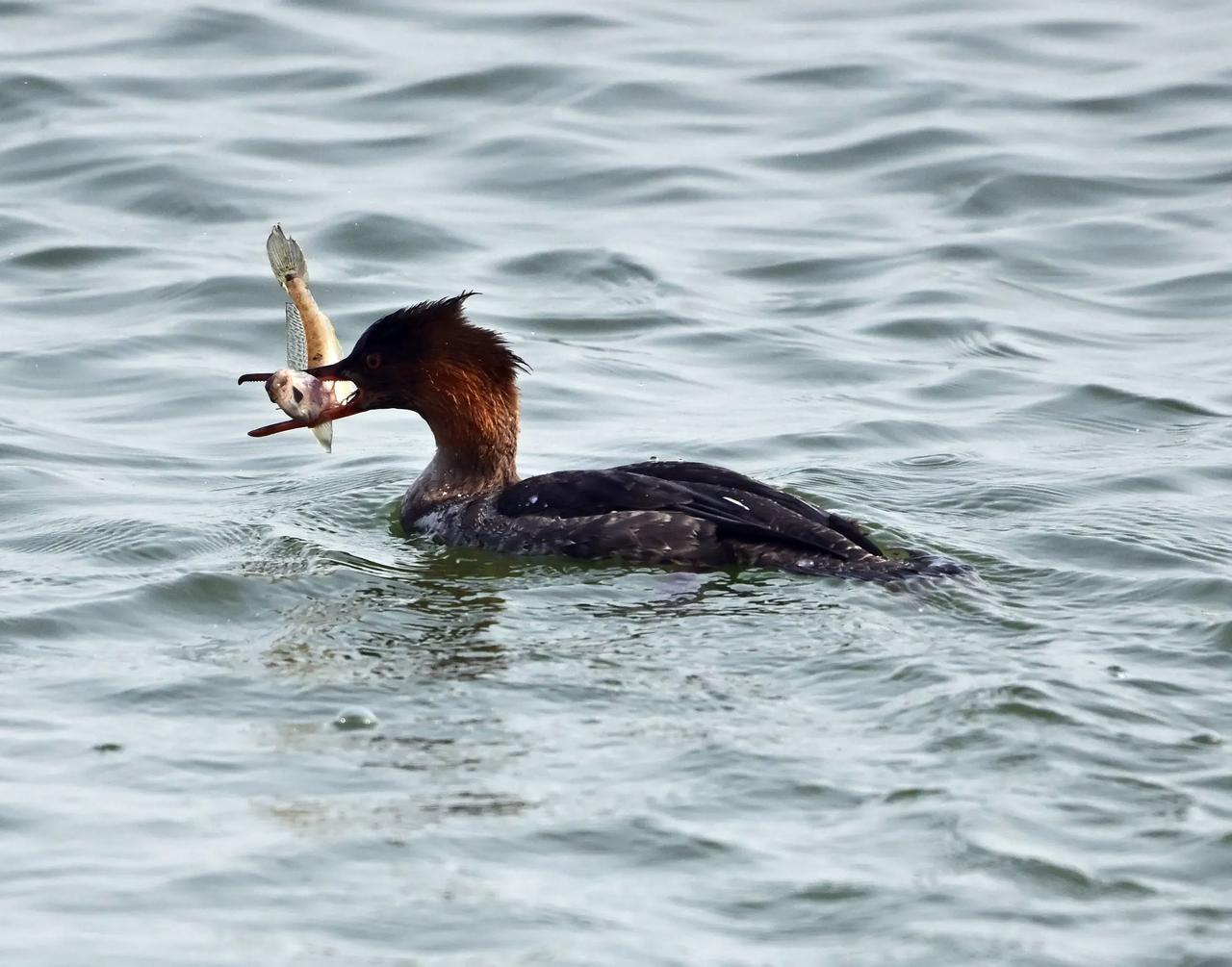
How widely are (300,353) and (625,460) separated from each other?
6.19 ft

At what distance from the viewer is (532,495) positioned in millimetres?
8391

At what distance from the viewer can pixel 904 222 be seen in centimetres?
1439

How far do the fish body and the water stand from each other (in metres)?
0.56

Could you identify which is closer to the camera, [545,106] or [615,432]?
[615,432]

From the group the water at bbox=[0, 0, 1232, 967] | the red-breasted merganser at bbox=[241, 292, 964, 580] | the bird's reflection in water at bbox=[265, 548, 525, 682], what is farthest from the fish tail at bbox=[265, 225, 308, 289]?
the bird's reflection in water at bbox=[265, 548, 525, 682]

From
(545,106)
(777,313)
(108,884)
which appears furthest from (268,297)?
(108,884)

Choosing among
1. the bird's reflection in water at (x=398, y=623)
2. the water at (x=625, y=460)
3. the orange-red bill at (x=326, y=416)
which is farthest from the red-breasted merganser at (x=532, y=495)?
the bird's reflection in water at (x=398, y=623)

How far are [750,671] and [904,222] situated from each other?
26.7 ft

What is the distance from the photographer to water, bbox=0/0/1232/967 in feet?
17.3

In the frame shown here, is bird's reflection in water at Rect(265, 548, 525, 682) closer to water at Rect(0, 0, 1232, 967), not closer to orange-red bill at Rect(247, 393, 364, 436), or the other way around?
water at Rect(0, 0, 1232, 967)

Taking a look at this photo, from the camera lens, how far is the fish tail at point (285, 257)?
8367 millimetres

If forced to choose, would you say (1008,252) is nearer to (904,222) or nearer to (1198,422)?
(904,222)

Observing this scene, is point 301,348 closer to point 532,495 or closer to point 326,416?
point 326,416

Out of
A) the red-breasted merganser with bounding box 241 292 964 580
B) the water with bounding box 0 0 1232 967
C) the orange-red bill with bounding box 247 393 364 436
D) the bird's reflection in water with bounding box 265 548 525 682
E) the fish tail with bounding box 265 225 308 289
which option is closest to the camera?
the water with bounding box 0 0 1232 967
